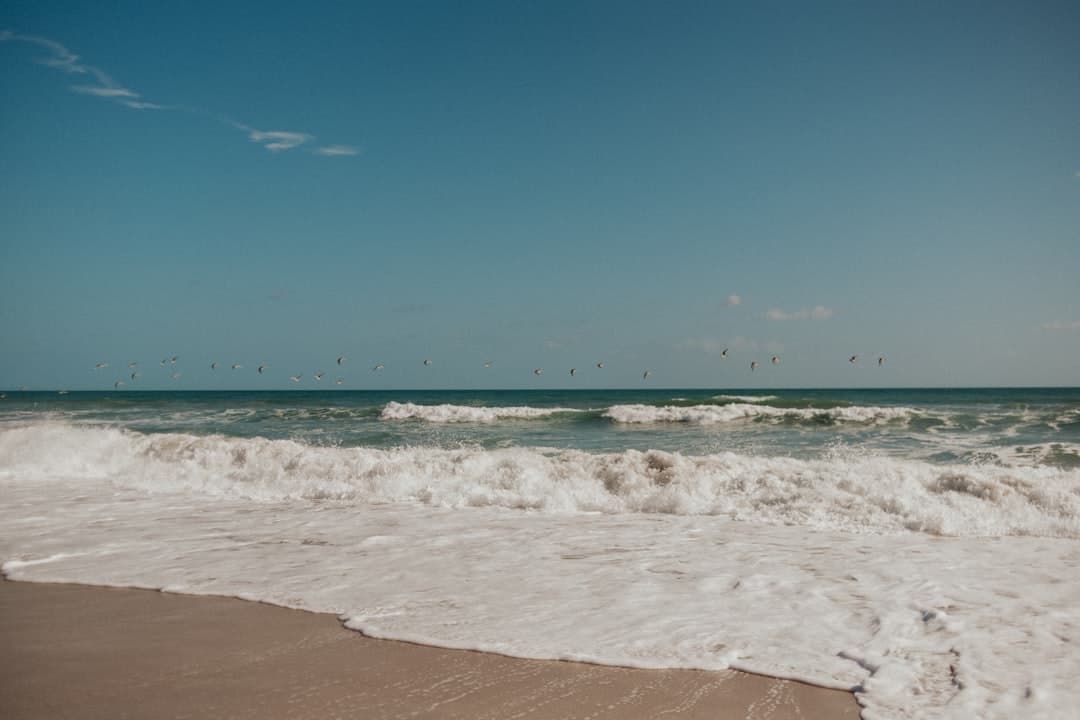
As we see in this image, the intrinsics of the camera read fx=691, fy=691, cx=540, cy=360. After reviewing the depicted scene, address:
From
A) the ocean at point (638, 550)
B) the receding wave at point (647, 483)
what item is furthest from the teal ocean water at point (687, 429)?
the receding wave at point (647, 483)

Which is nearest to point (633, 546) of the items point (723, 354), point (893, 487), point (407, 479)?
point (893, 487)

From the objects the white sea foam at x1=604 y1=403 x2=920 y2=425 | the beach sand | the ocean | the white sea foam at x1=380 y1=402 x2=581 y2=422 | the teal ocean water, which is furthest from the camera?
the white sea foam at x1=380 y1=402 x2=581 y2=422

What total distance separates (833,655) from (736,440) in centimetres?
1547

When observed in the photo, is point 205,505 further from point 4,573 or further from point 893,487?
point 893,487

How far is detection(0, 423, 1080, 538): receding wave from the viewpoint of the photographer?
9.01 meters

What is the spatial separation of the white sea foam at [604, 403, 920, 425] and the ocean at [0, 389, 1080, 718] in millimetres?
8174

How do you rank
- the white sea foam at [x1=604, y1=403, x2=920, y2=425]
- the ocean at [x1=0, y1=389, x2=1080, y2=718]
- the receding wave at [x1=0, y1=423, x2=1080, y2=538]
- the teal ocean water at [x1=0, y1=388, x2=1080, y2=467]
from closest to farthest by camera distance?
the ocean at [x1=0, y1=389, x2=1080, y2=718] < the receding wave at [x1=0, y1=423, x2=1080, y2=538] < the teal ocean water at [x1=0, y1=388, x2=1080, y2=467] < the white sea foam at [x1=604, y1=403, x2=920, y2=425]

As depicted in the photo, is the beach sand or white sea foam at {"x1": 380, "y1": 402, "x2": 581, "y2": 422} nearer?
the beach sand

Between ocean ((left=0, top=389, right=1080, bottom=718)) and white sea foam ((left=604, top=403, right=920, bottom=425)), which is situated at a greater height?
white sea foam ((left=604, top=403, right=920, bottom=425))

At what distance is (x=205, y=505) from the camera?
10633 millimetres

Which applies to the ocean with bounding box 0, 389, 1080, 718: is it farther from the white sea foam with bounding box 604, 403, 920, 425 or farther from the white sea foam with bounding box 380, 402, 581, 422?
the white sea foam with bounding box 380, 402, 581, 422

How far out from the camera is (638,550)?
7348 mm

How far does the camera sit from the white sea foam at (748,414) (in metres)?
25.1

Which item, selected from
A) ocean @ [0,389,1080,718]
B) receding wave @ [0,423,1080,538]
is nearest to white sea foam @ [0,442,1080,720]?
ocean @ [0,389,1080,718]
